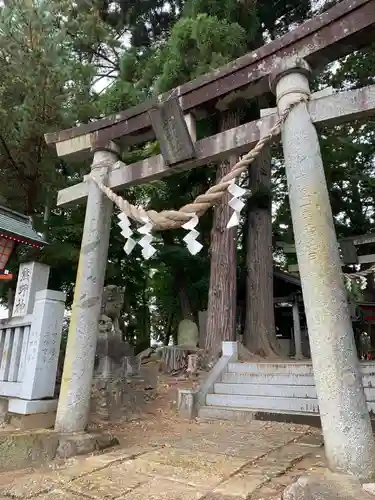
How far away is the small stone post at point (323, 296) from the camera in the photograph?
8.68 feet

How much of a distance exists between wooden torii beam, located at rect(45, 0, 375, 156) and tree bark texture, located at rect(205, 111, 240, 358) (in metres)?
4.52

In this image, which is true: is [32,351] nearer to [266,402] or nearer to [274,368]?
[266,402]

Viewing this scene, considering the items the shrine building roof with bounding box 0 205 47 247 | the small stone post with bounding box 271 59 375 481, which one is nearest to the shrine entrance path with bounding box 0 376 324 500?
the small stone post with bounding box 271 59 375 481

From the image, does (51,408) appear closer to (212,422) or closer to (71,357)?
(71,357)

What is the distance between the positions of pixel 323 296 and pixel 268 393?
3.78m

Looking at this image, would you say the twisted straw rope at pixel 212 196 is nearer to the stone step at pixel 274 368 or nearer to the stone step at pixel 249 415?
the stone step at pixel 249 415

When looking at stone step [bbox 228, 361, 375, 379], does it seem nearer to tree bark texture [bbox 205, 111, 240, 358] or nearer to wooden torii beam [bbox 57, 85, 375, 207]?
tree bark texture [bbox 205, 111, 240, 358]

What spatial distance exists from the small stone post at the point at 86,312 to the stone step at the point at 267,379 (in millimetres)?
3498

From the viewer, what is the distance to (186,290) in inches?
559

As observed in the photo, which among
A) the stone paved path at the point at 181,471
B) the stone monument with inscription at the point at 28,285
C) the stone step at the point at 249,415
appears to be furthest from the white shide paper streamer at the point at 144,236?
the stone step at the point at 249,415

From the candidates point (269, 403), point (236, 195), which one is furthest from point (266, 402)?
point (236, 195)

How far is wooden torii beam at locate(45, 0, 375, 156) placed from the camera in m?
3.28

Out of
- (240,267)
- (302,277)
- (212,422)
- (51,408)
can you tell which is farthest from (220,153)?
(240,267)

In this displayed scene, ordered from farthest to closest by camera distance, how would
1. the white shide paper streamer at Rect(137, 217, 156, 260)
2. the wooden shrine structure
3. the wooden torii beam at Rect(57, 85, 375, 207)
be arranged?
the wooden shrine structure
the white shide paper streamer at Rect(137, 217, 156, 260)
the wooden torii beam at Rect(57, 85, 375, 207)
